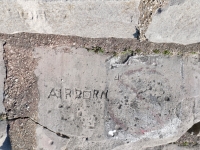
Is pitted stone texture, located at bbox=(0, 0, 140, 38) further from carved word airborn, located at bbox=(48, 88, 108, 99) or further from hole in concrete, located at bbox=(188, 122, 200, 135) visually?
hole in concrete, located at bbox=(188, 122, 200, 135)

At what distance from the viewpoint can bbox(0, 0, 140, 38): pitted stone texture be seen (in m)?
1.51

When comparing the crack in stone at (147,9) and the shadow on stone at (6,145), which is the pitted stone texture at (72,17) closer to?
the crack in stone at (147,9)

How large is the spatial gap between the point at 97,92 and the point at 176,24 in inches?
24.4

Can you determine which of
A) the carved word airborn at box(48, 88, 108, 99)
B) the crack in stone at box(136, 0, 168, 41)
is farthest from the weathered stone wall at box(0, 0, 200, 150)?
the crack in stone at box(136, 0, 168, 41)

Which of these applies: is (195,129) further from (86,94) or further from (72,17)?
(72,17)

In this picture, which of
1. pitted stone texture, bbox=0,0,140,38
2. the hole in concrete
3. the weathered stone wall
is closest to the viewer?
pitted stone texture, bbox=0,0,140,38

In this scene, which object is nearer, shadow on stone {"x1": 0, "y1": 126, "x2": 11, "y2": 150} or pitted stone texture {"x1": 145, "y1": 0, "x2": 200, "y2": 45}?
pitted stone texture {"x1": 145, "y1": 0, "x2": 200, "y2": 45}

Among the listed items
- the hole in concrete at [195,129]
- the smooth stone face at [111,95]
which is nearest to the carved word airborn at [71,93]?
the smooth stone face at [111,95]

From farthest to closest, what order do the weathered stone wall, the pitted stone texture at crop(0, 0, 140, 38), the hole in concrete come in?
1. the hole in concrete
2. the weathered stone wall
3. the pitted stone texture at crop(0, 0, 140, 38)

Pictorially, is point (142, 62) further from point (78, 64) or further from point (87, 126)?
point (87, 126)

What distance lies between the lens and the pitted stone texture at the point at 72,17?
151 centimetres

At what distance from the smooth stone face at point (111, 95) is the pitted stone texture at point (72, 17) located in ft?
0.59

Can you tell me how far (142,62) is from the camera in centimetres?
185

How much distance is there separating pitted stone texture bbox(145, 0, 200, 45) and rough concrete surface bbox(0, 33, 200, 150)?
0.08 meters
